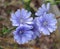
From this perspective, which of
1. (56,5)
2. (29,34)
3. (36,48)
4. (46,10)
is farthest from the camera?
(56,5)

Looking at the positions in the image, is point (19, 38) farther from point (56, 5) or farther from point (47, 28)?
point (56, 5)

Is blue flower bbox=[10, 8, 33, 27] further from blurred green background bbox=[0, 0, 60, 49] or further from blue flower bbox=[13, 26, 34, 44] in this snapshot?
blurred green background bbox=[0, 0, 60, 49]

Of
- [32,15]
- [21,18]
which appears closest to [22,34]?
[21,18]

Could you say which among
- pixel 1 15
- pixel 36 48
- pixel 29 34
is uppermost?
pixel 29 34

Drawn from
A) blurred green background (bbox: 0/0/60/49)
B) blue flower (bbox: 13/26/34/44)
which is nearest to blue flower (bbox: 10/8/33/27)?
blue flower (bbox: 13/26/34/44)

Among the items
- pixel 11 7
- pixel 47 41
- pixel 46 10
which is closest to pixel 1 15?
pixel 11 7

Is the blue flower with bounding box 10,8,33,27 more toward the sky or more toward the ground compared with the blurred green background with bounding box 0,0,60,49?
more toward the sky

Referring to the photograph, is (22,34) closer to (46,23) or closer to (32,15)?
(46,23)
